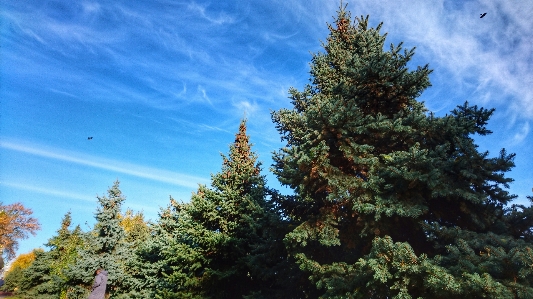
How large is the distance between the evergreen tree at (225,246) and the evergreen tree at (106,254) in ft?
23.7

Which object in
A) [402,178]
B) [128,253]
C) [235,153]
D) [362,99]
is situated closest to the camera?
[402,178]

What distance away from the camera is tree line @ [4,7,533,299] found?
5.39m

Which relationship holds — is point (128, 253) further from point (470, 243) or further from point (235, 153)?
point (470, 243)

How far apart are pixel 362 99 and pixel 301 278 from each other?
6.39 m

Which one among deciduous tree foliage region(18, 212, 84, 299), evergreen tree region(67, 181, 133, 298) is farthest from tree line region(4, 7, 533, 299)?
deciduous tree foliage region(18, 212, 84, 299)

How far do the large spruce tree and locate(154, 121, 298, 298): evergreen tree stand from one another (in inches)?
120

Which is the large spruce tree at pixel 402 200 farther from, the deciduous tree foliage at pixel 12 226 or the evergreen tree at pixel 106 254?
the deciduous tree foliage at pixel 12 226

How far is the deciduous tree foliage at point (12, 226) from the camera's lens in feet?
146

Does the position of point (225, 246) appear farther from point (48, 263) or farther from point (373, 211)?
point (48, 263)

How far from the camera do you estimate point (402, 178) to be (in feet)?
22.0

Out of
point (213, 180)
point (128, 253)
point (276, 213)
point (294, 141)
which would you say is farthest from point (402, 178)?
point (128, 253)

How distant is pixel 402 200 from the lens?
6.73 metres

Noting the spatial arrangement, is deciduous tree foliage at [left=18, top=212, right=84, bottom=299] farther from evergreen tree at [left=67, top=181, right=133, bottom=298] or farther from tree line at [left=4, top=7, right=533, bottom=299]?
tree line at [left=4, top=7, right=533, bottom=299]

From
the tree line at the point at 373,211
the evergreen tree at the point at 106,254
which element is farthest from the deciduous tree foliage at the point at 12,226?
the tree line at the point at 373,211
